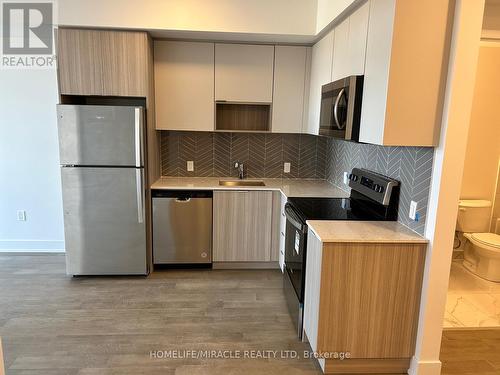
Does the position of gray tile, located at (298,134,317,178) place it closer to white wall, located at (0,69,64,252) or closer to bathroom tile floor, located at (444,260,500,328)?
bathroom tile floor, located at (444,260,500,328)

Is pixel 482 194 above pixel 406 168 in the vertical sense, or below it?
below

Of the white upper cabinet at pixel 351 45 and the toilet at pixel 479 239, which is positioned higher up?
the white upper cabinet at pixel 351 45

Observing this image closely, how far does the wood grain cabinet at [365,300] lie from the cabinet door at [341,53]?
1.27m

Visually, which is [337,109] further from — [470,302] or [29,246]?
[29,246]

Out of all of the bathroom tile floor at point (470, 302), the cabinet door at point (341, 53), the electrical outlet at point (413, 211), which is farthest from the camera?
the bathroom tile floor at point (470, 302)

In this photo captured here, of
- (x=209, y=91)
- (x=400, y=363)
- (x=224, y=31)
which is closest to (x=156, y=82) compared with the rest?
(x=209, y=91)

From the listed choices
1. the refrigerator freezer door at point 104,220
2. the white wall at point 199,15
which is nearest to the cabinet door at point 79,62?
the white wall at point 199,15

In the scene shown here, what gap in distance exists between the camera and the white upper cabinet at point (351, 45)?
2.31 metres

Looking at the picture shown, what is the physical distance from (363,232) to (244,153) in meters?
2.18

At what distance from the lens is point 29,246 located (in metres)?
4.13

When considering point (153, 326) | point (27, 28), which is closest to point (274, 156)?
point (153, 326)

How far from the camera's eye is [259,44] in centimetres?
363

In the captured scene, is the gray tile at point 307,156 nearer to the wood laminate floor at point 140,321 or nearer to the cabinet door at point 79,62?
the wood laminate floor at point 140,321

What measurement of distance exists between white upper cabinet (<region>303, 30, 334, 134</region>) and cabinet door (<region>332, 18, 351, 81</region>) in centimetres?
11
